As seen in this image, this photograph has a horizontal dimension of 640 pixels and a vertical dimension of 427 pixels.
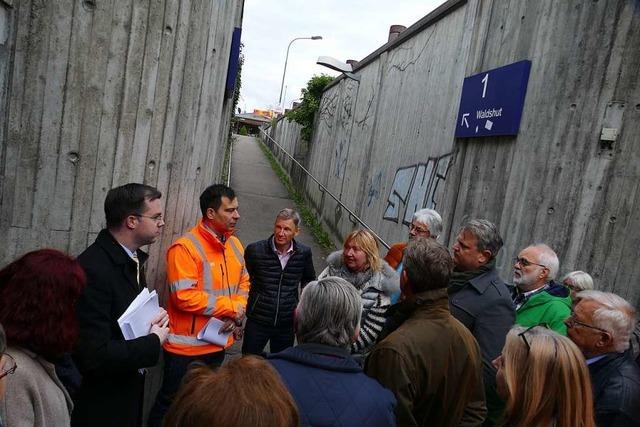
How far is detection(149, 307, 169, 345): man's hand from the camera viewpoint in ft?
8.30

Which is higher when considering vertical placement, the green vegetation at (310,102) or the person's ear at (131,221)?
the green vegetation at (310,102)

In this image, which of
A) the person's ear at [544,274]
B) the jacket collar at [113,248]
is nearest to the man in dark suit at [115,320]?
the jacket collar at [113,248]

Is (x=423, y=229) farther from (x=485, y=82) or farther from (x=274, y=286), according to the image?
(x=485, y=82)

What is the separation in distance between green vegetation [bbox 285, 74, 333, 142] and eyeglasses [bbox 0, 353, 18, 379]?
51.6ft

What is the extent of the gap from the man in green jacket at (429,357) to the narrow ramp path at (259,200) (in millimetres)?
6516

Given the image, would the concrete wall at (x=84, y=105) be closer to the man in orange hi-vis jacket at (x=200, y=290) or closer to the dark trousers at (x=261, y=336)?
the man in orange hi-vis jacket at (x=200, y=290)

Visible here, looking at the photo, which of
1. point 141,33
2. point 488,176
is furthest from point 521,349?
point 488,176

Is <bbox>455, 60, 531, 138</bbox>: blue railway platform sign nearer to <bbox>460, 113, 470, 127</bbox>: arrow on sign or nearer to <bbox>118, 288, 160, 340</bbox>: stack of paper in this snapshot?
<bbox>460, 113, 470, 127</bbox>: arrow on sign

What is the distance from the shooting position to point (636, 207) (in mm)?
3754

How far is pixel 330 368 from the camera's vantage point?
176 cm

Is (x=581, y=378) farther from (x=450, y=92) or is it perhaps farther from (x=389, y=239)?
(x=389, y=239)

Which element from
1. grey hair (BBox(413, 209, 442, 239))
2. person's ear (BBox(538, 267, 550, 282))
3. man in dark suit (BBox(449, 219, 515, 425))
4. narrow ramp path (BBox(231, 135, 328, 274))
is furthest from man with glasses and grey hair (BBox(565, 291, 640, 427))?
narrow ramp path (BBox(231, 135, 328, 274))

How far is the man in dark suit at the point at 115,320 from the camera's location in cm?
221

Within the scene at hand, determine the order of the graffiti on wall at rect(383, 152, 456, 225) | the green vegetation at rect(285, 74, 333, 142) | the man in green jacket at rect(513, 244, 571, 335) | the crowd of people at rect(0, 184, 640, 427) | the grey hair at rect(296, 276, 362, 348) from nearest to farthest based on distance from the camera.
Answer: the crowd of people at rect(0, 184, 640, 427) → the grey hair at rect(296, 276, 362, 348) → the man in green jacket at rect(513, 244, 571, 335) → the graffiti on wall at rect(383, 152, 456, 225) → the green vegetation at rect(285, 74, 333, 142)
